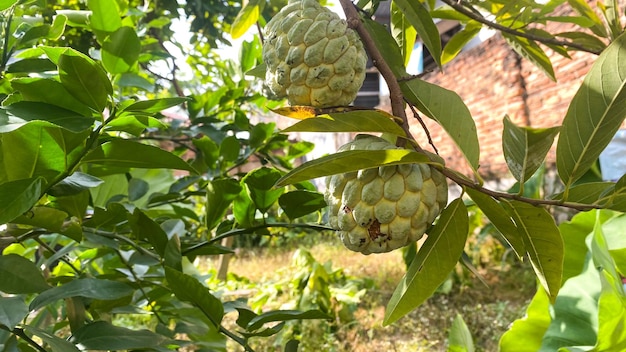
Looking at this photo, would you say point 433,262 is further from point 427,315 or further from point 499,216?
point 427,315

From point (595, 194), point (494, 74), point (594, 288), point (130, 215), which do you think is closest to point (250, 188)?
point (130, 215)

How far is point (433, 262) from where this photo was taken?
43cm

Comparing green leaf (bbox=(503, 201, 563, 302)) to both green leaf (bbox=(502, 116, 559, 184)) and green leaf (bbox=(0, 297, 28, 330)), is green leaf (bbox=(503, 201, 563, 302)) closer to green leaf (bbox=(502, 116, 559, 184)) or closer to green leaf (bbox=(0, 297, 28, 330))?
green leaf (bbox=(502, 116, 559, 184))

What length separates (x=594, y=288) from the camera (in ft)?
4.20

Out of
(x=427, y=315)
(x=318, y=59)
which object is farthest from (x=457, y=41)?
(x=427, y=315)

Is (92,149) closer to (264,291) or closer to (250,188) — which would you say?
(250,188)

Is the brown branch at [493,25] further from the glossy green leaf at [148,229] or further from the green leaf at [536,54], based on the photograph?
the glossy green leaf at [148,229]

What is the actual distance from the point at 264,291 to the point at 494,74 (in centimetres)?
319

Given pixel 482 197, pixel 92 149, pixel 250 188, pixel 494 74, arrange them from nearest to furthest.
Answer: pixel 482 197 < pixel 92 149 < pixel 250 188 < pixel 494 74

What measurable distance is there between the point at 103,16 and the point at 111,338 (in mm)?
475

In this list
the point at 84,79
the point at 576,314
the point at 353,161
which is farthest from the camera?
the point at 576,314

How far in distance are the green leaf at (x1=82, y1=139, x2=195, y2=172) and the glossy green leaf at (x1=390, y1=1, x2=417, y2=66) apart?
0.32 metres

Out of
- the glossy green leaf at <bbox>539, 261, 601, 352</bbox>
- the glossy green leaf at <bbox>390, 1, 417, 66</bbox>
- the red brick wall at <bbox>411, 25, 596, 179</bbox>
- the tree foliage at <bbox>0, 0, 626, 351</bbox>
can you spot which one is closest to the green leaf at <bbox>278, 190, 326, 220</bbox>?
the tree foliage at <bbox>0, 0, 626, 351</bbox>

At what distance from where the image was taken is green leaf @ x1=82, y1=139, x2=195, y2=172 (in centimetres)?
52
